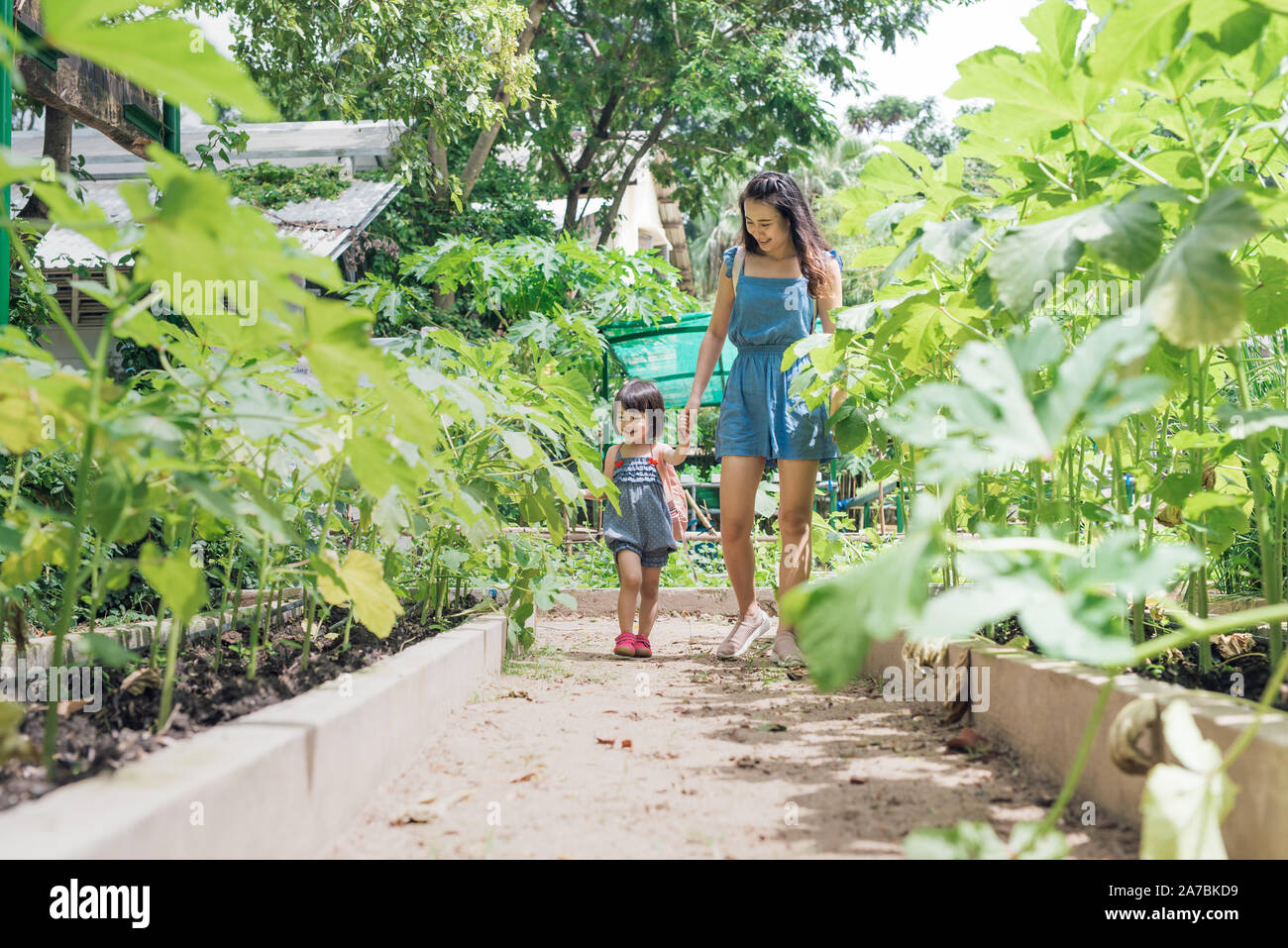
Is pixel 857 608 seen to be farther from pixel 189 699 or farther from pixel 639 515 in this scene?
pixel 639 515

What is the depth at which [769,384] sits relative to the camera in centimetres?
357

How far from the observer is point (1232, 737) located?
119 centimetres

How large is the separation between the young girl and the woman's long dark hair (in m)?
0.83

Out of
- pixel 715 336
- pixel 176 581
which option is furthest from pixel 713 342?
pixel 176 581

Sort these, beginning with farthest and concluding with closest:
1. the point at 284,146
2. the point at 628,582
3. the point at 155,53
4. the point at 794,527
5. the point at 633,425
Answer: the point at 284,146 < the point at 633,425 < the point at 628,582 < the point at 794,527 < the point at 155,53

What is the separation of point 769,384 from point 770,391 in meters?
0.03

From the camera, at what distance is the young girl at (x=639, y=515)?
4.04 meters

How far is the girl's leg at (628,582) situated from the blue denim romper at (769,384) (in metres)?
0.74

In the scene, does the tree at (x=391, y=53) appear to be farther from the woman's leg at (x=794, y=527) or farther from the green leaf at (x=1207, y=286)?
the green leaf at (x=1207, y=286)

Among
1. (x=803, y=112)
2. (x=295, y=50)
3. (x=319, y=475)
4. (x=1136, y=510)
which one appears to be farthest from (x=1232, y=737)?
(x=803, y=112)

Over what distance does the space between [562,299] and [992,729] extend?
6.36 metres

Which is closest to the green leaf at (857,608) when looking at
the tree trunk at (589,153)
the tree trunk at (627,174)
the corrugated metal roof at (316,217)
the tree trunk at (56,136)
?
the tree trunk at (56,136)

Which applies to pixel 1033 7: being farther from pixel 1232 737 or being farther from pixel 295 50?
pixel 295 50

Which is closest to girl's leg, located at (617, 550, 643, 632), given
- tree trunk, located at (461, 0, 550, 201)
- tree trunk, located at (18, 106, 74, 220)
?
tree trunk, located at (18, 106, 74, 220)
